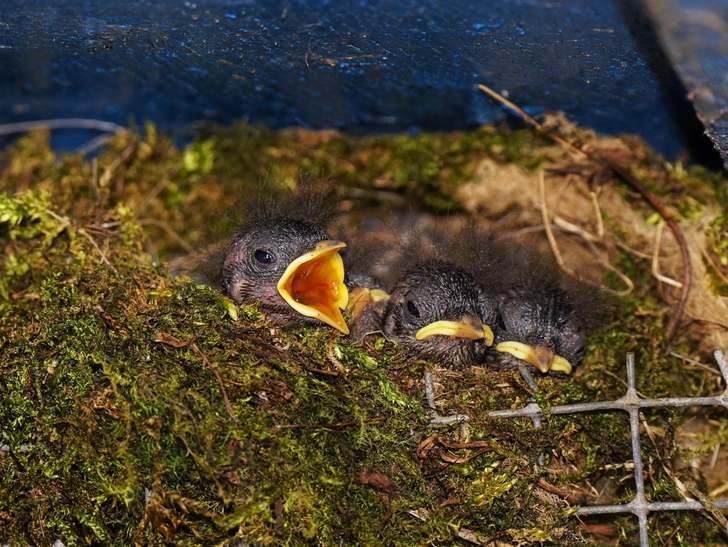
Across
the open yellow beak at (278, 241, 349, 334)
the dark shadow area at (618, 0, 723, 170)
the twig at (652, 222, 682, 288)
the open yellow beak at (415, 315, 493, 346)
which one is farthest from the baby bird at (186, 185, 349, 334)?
the twig at (652, 222, 682, 288)

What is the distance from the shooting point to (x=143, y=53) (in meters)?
2.04

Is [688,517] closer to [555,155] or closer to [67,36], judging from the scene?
[555,155]

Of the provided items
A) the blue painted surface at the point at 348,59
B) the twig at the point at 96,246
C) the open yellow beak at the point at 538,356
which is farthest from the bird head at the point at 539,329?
the twig at the point at 96,246

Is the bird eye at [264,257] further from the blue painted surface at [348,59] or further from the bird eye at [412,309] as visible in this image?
the blue painted surface at [348,59]

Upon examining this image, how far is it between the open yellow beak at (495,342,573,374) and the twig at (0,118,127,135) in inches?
69.5

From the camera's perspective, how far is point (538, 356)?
2084 mm

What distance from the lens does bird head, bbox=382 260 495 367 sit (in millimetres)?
2059

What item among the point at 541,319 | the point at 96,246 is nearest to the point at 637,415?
the point at 541,319

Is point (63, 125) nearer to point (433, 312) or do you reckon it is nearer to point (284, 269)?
point (284, 269)

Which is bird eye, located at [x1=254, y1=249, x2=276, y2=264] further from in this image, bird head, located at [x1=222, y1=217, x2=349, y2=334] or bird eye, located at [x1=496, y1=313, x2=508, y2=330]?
bird eye, located at [x1=496, y1=313, x2=508, y2=330]

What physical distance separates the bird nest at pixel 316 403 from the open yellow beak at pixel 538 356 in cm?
7

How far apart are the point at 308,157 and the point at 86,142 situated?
92cm

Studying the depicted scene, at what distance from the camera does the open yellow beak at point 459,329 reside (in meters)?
2.02

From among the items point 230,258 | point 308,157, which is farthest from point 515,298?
point 308,157
